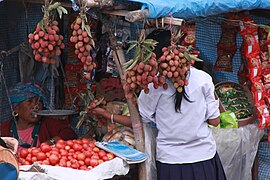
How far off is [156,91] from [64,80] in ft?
6.21

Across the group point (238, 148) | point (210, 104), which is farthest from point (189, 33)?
point (210, 104)

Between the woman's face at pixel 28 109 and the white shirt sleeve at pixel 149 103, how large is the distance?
54.5 inches

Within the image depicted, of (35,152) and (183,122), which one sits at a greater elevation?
(183,122)

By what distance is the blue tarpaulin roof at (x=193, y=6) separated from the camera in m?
3.72

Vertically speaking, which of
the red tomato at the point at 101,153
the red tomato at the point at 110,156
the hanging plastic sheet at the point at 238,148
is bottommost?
the hanging plastic sheet at the point at 238,148

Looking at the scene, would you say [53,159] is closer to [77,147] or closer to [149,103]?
[77,147]

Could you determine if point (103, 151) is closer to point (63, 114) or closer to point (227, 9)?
point (63, 114)

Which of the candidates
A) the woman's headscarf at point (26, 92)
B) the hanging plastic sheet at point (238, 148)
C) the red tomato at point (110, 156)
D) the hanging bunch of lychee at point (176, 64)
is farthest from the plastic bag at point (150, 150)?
the woman's headscarf at point (26, 92)

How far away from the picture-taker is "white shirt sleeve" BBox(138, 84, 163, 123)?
12.9 ft

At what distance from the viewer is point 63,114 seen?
4.96 meters

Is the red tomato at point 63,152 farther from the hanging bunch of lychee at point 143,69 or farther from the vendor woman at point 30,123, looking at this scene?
the vendor woman at point 30,123

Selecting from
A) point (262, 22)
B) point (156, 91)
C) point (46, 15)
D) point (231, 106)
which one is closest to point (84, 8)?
point (46, 15)

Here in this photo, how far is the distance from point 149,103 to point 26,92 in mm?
1619

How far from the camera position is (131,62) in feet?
12.0
